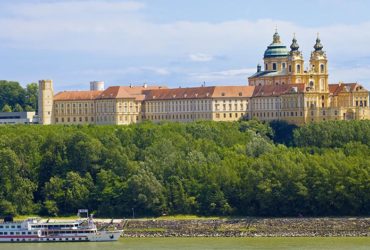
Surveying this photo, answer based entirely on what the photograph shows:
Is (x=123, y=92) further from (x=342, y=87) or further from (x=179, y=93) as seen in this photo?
(x=342, y=87)

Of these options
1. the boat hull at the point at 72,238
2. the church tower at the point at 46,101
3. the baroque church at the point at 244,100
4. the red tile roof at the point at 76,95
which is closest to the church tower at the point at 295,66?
the baroque church at the point at 244,100

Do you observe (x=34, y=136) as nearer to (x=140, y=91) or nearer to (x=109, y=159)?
(x=109, y=159)

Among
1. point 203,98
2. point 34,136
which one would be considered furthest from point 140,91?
point 34,136

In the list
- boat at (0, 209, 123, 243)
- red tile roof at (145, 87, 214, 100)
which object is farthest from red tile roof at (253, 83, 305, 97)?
boat at (0, 209, 123, 243)

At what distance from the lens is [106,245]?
86.9 meters

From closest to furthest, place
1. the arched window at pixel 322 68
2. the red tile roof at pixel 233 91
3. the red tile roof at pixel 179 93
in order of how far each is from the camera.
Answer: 1. the arched window at pixel 322 68
2. the red tile roof at pixel 233 91
3. the red tile roof at pixel 179 93

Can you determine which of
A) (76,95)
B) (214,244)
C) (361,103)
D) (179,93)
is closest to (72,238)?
(214,244)

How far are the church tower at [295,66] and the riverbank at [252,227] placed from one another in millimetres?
73056

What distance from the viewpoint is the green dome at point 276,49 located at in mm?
170500

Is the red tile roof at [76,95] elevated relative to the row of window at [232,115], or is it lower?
elevated

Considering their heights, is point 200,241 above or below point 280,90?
below

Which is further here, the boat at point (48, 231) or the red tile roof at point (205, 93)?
the red tile roof at point (205, 93)

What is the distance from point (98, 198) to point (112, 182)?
2352 millimetres

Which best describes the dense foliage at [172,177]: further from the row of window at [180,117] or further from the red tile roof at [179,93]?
the red tile roof at [179,93]
